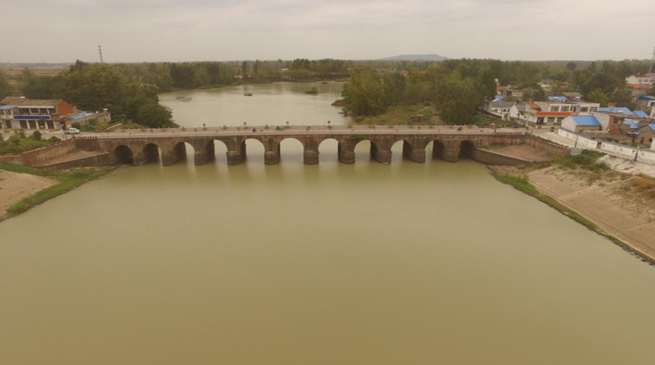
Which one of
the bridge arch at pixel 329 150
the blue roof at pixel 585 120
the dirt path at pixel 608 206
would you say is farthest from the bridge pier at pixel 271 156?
the blue roof at pixel 585 120

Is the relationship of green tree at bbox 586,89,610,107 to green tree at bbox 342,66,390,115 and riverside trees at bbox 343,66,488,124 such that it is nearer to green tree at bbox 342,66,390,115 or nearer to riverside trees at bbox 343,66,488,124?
riverside trees at bbox 343,66,488,124

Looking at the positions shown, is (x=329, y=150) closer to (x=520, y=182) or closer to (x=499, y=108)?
(x=520, y=182)

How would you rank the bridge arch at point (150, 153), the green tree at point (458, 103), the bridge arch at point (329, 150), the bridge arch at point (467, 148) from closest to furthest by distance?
1. the bridge arch at point (150, 153)
2. the bridge arch at point (467, 148)
3. the bridge arch at point (329, 150)
4. the green tree at point (458, 103)

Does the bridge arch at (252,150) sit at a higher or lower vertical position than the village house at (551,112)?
lower

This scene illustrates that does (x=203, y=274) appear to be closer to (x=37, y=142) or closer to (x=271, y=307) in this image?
(x=271, y=307)

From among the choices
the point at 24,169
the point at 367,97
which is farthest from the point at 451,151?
the point at 24,169

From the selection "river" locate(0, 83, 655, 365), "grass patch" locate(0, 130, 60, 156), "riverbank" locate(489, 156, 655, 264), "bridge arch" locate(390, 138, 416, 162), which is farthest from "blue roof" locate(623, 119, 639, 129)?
"grass patch" locate(0, 130, 60, 156)

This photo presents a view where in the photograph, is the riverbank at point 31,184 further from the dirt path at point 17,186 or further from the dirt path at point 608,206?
the dirt path at point 608,206

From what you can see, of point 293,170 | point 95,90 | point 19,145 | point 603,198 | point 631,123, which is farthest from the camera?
point 95,90
